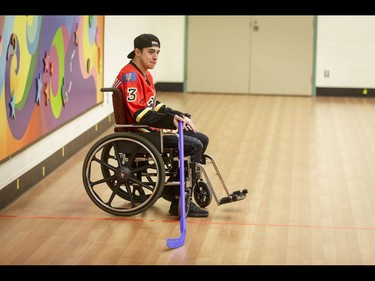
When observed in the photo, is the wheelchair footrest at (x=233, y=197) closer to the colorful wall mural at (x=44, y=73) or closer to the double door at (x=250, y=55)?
the colorful wall mural at (x=44, y=73)

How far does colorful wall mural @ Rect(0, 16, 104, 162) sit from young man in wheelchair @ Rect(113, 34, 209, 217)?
29.5 inches

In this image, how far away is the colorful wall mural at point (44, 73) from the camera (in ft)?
15.9

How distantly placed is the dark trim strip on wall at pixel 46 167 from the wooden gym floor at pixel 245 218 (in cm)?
6

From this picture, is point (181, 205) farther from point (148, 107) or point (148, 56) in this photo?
point (148, 56)

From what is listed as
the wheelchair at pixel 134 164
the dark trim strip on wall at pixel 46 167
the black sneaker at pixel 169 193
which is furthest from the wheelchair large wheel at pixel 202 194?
the dark trim strip on wall at pixel 46 167

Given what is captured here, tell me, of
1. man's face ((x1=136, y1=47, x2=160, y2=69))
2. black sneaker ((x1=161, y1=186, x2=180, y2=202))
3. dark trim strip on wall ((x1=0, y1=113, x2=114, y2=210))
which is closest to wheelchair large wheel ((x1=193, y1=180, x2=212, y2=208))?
black sneaker ((x1=161, y1=186, x2=180, y2=202))

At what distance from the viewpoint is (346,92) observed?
10.4m

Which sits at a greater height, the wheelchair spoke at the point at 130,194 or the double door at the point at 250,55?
the double door at the point at 250,55

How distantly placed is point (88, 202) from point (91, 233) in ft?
2.35

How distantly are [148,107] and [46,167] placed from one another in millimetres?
1463

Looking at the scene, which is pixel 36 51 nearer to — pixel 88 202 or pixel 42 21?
pixel 42 21

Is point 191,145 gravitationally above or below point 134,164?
above

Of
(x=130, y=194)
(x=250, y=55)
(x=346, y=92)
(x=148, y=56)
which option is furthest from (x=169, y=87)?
(x=130, y=194)
